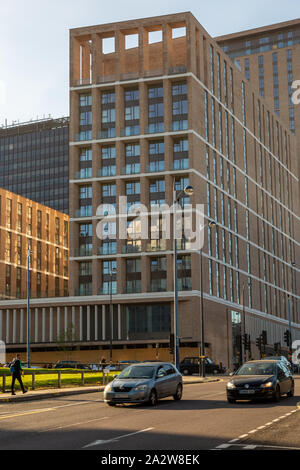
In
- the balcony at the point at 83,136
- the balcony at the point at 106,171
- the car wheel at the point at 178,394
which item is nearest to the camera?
the car wheel at the point at 178,394

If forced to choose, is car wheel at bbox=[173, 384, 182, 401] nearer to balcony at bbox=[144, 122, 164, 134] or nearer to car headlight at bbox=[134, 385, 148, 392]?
car headlight at bbox=[134, 385, 148, 392]

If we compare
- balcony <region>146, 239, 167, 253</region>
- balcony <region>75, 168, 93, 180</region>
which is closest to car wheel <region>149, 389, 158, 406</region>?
balcony <region>146, 239, 167, 253</region>

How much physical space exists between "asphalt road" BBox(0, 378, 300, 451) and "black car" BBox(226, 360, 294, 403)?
0.33 m

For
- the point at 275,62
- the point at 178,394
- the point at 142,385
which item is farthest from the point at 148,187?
the point at 275,62

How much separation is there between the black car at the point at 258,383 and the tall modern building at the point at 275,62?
12197cm

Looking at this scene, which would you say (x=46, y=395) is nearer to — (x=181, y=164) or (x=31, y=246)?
(x=181, y=164)

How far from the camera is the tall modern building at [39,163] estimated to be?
145 metres

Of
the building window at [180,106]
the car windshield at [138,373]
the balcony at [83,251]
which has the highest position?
the building window at [180,106]

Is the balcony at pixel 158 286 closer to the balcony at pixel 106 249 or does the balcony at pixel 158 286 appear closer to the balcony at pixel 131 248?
the balcony at pixel 131 248

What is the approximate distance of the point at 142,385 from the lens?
73.8 ft

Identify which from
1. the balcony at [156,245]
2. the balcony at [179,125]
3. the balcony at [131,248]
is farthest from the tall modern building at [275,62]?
the balcony at [131,248]

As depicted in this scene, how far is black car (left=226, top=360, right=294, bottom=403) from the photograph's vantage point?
22.5 metres
